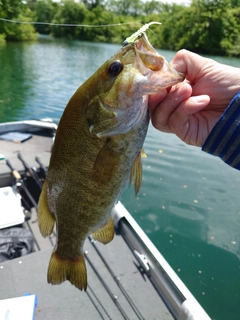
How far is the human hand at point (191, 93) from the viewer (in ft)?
5.70

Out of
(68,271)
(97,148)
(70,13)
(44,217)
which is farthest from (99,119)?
(70,13)

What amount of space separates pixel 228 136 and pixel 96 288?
2.60 m

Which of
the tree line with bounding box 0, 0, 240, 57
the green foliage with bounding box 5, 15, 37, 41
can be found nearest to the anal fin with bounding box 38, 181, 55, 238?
the tree line with bounding box 0, 0, 240, 57

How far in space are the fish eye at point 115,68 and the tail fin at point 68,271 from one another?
3.91ft

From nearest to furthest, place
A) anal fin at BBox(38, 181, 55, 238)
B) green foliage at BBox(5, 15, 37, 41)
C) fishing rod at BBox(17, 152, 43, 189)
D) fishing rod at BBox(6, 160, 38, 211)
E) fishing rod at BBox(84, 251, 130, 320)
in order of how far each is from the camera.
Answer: anal fin at BBox(38, 181, 55, 238) → fishing rod at BBox(84, 251, 130, 320) → fishing rod at BBox(6, 160, 38, 211) → fishing rod at BBox(17, 152, 43, 189) → green foliage at BBox(5, 15, 37, 41)

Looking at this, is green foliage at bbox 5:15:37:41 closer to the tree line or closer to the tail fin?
the tree line

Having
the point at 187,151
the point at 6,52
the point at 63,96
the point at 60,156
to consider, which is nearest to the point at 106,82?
the point at 60,156

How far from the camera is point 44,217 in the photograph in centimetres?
196

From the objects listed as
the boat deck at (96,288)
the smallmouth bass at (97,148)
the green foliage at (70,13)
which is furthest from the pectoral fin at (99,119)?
the green foliage at (70,13)

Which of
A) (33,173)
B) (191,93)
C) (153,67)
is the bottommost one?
(33,173)

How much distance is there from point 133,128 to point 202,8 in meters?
58.8

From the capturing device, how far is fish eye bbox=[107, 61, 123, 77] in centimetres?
156

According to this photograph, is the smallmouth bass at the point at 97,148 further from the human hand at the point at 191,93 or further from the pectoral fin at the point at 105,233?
the human hand at the point at 191,93

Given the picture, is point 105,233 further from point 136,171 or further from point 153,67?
point 153,67
